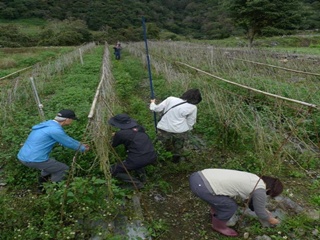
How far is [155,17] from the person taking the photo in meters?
63.1

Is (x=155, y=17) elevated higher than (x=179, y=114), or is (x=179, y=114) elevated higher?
(x=155, y=17)

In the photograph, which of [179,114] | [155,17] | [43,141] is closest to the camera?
[43,141]

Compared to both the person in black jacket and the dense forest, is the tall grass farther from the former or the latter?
the dense forest

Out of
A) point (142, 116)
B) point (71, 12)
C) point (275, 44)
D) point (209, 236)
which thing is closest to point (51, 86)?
point (142, 116)

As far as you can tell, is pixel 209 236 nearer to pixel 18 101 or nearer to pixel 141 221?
pixel 141 221

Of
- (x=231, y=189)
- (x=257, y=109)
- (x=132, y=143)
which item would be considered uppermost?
(x=132, y=143)

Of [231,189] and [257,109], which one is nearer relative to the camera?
[231,189]

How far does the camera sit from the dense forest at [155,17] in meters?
18.2

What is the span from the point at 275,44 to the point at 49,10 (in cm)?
5458

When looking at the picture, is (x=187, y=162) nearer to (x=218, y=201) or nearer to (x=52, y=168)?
(x=218, y=201)

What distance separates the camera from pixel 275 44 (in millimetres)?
23922

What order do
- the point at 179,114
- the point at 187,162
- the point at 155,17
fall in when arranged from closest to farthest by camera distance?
the point at 179,114 → the point at 187,162 → the point at 155,17

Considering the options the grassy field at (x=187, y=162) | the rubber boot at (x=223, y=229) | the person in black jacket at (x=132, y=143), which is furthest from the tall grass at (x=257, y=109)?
the person in black jacket at (x=132, y=143)

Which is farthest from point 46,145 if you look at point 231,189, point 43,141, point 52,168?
point 231,189
